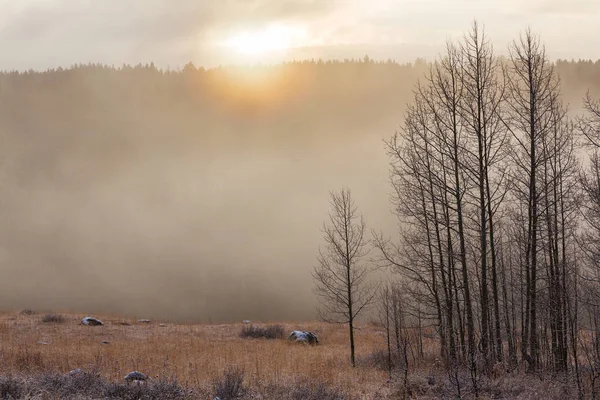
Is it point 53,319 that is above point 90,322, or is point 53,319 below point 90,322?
above

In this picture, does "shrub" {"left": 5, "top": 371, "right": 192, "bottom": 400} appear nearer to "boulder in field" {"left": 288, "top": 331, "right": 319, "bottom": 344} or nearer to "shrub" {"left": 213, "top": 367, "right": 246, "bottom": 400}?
"shrub" {"left": 213, "top": 367, "right": 246, "bottom": 400}

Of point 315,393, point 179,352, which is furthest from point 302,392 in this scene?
point 179,352

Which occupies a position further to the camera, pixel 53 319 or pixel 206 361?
pixel 53 319

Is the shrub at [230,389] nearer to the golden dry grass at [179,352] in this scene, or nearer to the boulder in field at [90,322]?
the golden dry grass at [179,352]

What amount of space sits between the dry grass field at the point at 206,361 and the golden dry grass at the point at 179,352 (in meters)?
Result: 0.04

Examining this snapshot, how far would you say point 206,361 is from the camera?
1944 cm

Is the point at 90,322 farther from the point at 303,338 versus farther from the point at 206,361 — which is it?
the point at 206,361

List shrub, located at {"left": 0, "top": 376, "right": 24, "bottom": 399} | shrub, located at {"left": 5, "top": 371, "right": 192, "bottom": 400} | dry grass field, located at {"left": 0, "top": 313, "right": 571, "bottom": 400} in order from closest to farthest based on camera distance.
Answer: shrub, located at {"left": 0, "top": 376, "right": 24, "bottom": 399} → shrub, located at {"left": 5, "top": 371, "right": 192, "bottom": 400} → dry grass field, located at {"left": 0, "top": 313, "right": 571, "bottom": 400}

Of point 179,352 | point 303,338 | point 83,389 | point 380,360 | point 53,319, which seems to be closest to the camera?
point 83,389

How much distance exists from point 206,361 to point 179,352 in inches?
171

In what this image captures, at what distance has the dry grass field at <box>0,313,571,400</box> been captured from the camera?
12.7 meters

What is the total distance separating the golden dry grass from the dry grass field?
1.7 inches

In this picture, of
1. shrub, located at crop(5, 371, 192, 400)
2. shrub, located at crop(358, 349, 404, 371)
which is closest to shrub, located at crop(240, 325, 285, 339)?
shrub, located at crop(358, 349, 404, 371)

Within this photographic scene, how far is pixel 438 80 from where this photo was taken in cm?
1658
